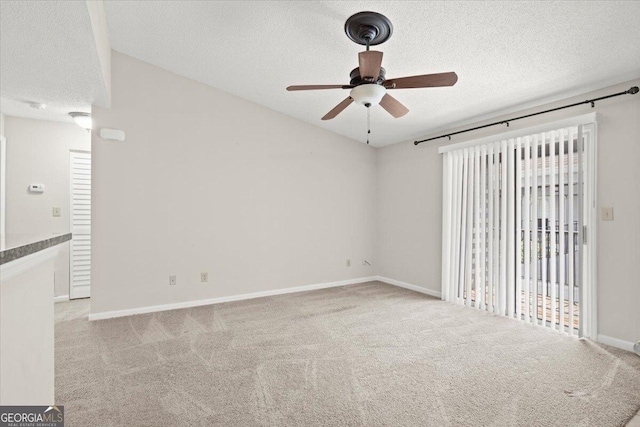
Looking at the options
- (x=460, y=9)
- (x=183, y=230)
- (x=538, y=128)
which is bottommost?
(x=183, y=230)

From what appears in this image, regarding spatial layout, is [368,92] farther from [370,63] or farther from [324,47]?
[324,47]

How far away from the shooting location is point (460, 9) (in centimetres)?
233

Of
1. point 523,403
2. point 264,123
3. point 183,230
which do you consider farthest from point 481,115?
point 183,230

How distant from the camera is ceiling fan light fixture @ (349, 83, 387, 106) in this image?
2.35 m

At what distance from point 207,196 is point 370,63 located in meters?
2.77

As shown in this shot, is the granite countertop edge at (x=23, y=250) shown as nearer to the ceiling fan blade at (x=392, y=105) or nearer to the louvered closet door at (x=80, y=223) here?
the ceiling fan blade at (x=392, y=105)

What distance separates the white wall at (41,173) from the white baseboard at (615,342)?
5798 millimetres

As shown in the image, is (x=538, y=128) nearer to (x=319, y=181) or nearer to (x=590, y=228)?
(x=590, y=228)

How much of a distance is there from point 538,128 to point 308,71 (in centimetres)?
245

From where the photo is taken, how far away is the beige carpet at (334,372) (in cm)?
191

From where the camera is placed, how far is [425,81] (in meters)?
2.31

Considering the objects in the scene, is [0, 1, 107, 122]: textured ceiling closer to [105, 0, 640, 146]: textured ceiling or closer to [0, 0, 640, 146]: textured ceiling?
[0, 0, 640, 146]: textured ceiling

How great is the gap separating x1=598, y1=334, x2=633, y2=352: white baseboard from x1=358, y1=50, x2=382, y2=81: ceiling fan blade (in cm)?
306

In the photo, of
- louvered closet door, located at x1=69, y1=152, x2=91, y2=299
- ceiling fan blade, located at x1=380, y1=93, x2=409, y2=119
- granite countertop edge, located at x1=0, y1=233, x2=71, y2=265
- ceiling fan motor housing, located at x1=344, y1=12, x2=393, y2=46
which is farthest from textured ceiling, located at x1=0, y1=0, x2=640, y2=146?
granite countertop edge, located at x1=0, y1=233, x2=71, y2=265
